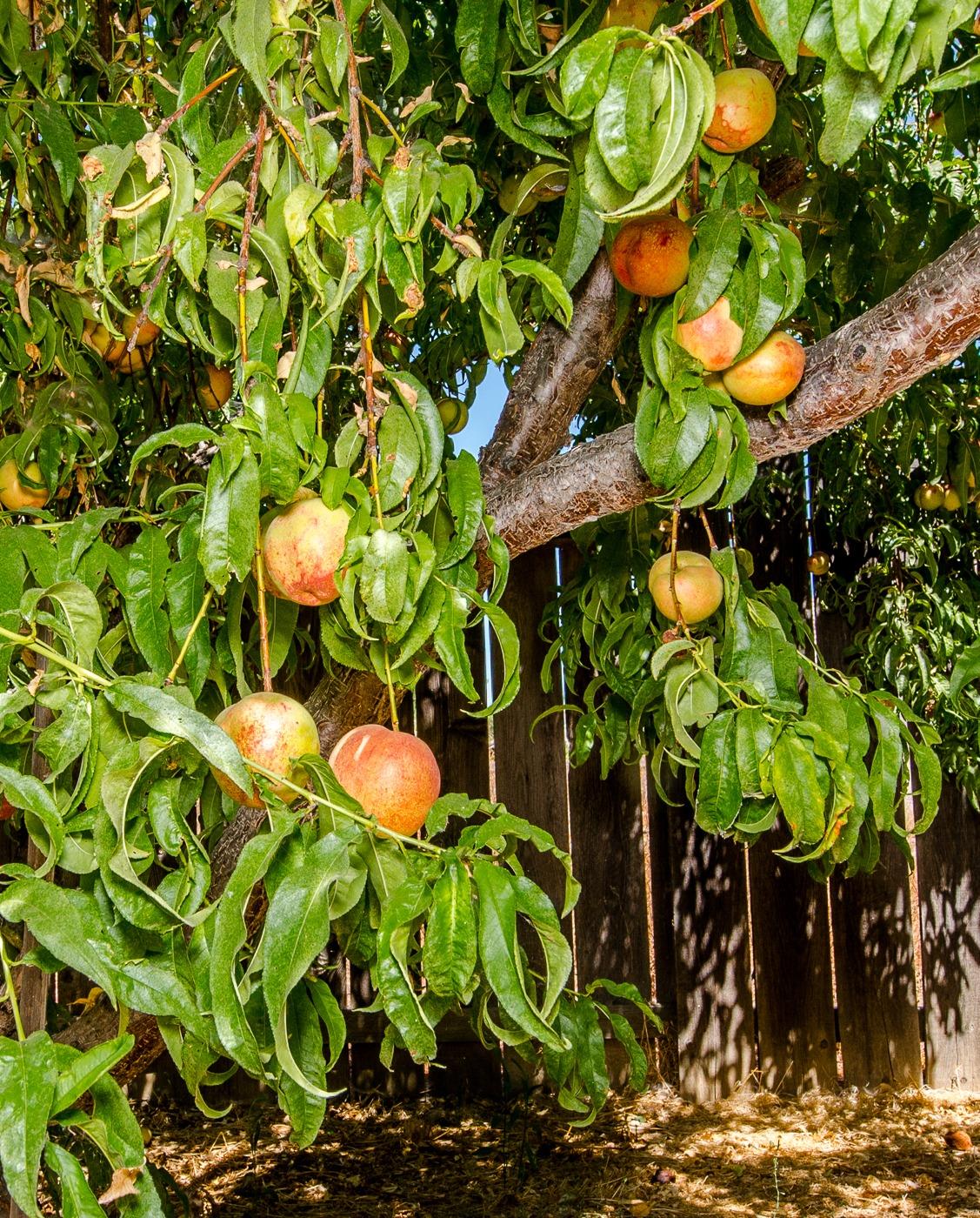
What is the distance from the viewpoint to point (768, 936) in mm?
3174

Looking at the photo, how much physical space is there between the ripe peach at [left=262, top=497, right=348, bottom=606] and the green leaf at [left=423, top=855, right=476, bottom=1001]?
247 millimetres

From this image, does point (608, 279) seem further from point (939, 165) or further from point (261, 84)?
point (939, 165)

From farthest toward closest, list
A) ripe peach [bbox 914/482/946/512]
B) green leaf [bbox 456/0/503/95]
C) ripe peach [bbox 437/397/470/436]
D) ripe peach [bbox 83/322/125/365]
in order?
ripe peach [bbox 914/482/946/512]
ripe peach [bbox 437/397/470/436]
ripe peach [bbox 83/322/125/365]
green leaf [bbox 456/0/503/95]

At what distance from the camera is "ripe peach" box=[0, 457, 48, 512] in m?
1.42

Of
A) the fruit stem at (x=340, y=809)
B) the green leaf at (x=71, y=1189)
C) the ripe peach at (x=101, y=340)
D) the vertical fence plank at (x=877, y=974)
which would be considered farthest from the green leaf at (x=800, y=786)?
the vertical fence plank at (x=877, y=974)

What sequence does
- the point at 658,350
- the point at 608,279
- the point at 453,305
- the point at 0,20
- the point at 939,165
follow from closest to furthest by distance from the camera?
1. the point at 658,350
2. the point at 0,20
3. the point at 608,279
4. the point at 453,305
5. the point at 939,165

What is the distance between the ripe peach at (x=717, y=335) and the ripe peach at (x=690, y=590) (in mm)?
343

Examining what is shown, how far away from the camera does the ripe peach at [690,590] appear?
4.77ft

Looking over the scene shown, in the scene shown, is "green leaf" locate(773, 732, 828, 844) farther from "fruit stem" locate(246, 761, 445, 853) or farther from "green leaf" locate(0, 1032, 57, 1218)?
"green leaf" locate(0, 1032, 57, 1218)

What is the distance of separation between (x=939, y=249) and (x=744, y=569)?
546 mm

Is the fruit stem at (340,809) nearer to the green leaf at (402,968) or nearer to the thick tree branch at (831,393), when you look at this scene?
the green leaf at (402,968)

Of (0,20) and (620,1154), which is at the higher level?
(0,20)

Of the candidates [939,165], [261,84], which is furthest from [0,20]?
[939,165]

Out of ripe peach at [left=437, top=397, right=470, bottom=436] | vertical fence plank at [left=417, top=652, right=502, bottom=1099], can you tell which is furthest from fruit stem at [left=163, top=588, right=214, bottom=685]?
vertical fence plank at [left=417, top=652, right=502, bottom=1099]
